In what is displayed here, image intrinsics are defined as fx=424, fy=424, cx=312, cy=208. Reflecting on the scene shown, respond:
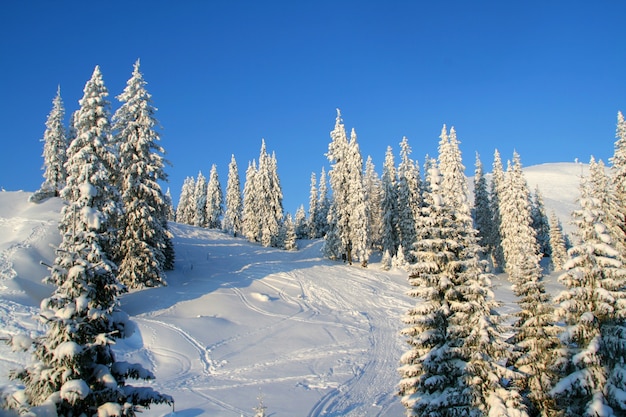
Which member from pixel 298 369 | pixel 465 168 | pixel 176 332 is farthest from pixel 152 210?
pixel 465 168

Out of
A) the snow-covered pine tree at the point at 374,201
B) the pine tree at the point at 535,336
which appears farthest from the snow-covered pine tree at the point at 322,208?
the pine tree at the point at 535,336

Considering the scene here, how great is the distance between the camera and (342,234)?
155 feet

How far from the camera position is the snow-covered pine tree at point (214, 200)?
83375mm

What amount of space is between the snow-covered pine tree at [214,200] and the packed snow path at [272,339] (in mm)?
42059

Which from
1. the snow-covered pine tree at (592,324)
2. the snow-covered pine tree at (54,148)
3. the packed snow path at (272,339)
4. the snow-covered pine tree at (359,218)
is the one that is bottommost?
the packed snow path at (272,339)

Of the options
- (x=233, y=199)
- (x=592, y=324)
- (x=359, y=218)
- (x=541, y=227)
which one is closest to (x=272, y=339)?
(x=592, y=324)

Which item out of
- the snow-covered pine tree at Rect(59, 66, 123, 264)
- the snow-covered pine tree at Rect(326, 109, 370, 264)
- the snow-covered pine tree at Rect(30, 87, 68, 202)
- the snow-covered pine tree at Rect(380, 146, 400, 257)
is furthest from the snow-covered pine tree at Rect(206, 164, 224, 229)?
the snow-covered pine tree at Rect(59, 66, 123, 264)

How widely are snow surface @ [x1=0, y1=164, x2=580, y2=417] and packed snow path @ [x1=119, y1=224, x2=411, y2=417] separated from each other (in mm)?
72

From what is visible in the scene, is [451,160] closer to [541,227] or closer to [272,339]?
[541,227]

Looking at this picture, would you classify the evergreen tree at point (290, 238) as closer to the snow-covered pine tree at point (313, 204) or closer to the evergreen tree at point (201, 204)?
the snow-covered pine tree at point (313, 204)

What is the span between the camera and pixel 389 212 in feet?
169

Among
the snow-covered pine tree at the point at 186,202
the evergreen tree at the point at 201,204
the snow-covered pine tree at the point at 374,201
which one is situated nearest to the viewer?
the snow-covered pine tree at the point at 374,201

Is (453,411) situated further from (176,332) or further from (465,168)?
(465,168)

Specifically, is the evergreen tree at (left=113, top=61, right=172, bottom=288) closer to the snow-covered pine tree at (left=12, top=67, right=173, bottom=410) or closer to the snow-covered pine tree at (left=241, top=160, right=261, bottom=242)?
the snow-covered pine tree at (left=12, top=67, right=173, bottom=410)
